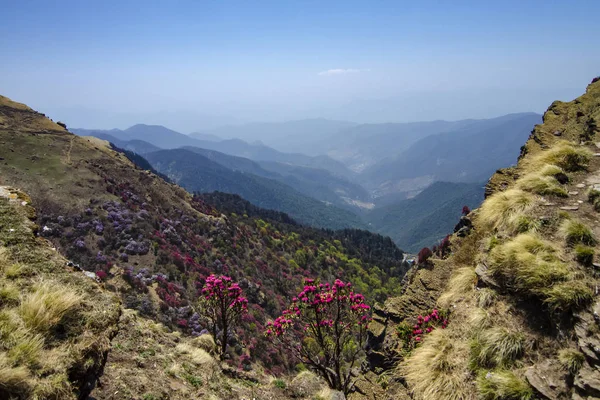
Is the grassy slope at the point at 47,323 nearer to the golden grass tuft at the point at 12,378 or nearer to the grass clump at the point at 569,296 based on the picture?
the golden grass tuft at the point at 12,378

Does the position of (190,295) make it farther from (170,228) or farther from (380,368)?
(380,368)

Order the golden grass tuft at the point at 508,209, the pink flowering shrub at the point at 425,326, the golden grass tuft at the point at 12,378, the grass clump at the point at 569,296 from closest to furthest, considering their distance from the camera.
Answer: the golden grass tuft at the point at 12,378, the grass clump at the point at 569,296, the pink flowering shrub at the point at 425,326, the golden grass tuft at the point at 508,209

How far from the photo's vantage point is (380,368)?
9.35 m

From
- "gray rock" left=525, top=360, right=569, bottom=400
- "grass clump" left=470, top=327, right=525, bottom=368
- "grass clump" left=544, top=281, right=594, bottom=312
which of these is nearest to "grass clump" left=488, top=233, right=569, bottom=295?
"grass clump" left=544, top=281, right=594, bottom=312

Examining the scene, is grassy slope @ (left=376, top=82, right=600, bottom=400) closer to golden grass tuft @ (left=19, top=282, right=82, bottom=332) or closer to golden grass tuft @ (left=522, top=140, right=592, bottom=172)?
golden grass tuft @ (left=522, top=140, right=592, bottom=172)

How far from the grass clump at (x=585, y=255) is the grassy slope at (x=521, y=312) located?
0.19 ft

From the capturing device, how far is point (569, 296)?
548 cm

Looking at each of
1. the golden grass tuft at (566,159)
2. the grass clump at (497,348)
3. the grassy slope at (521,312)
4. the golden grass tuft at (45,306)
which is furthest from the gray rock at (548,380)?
the golden grass tuft at (566,159)

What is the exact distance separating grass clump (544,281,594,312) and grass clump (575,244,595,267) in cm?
71

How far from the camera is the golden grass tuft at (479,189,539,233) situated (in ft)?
27.5

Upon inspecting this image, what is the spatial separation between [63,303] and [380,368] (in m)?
8.27

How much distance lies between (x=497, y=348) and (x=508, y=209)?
15.2ft

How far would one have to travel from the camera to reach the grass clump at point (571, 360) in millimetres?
4789

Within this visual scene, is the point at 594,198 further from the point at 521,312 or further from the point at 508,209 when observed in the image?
the point at 521,312
